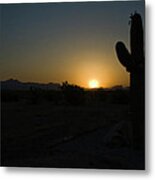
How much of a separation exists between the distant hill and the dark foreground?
0.08 metres

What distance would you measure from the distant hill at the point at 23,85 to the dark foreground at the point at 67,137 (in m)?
0.08

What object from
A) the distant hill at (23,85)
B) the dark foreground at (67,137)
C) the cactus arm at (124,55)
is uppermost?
the cactus arm at (124,55)

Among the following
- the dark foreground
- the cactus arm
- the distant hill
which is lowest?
the dark foreground

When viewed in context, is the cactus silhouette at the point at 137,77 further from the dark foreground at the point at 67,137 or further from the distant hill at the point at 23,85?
the distant hill at the point at 23,85

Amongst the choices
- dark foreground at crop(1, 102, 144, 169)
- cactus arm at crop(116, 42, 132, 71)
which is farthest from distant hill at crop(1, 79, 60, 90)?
cactus arm at crop(116, 42, 132, 71)

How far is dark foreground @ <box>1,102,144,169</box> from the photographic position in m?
2.12

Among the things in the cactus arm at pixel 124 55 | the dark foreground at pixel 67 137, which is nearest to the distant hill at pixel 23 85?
the dark foreground at pixel 67 137

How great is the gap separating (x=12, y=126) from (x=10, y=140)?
7cm

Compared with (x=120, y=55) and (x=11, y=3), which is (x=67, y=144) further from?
(x=11, y=3)

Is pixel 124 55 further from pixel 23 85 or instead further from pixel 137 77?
pixel 23 85

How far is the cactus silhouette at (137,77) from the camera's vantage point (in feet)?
6.88

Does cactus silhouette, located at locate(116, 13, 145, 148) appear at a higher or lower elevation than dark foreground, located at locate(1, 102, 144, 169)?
higher

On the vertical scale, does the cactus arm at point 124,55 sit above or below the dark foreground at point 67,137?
above

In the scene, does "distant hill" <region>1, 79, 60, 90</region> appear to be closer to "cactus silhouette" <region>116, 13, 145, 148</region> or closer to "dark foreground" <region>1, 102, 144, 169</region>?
"dark foreground" <region>1, 102, 144, 169</region>
